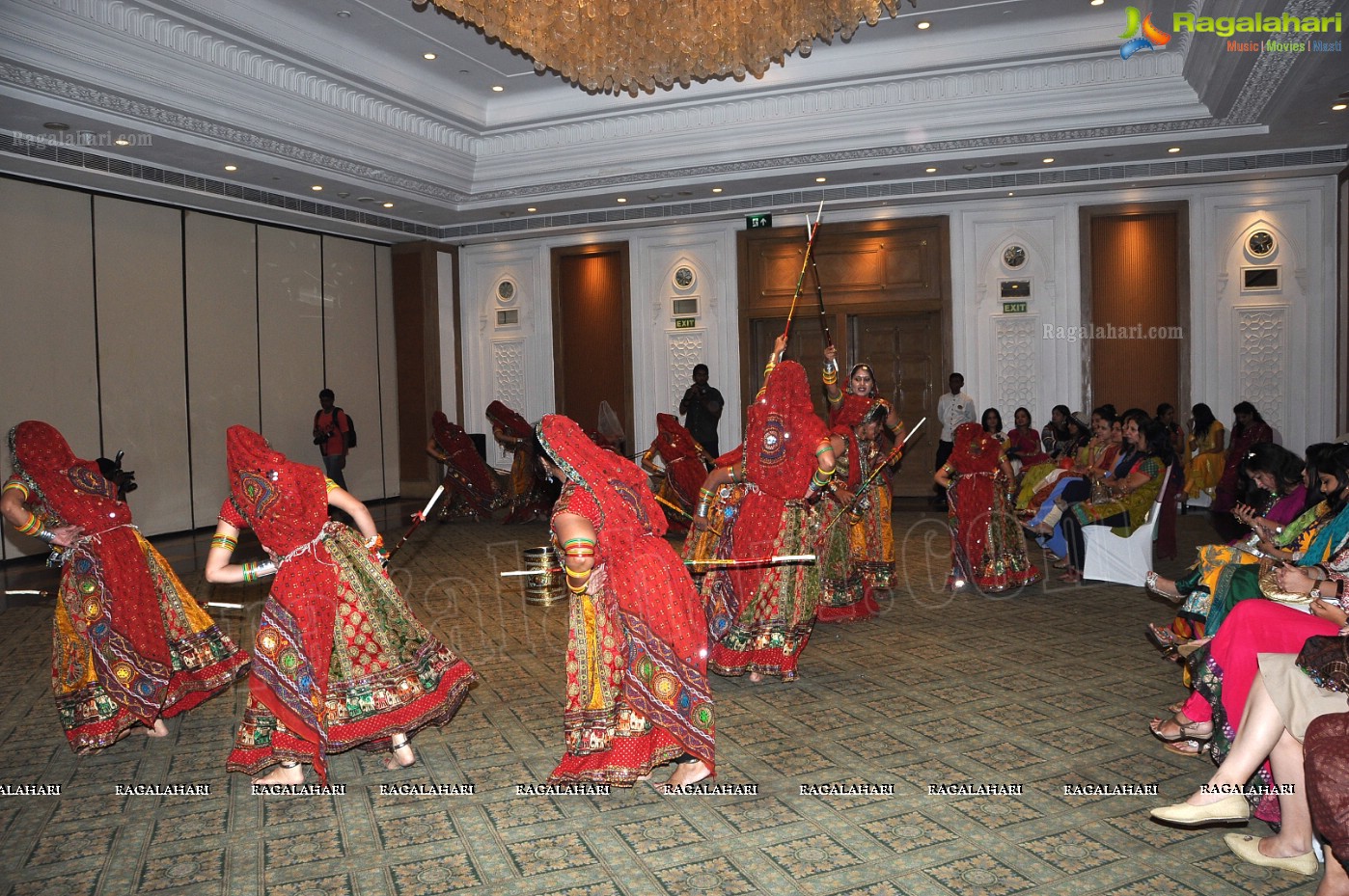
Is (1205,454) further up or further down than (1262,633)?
further up

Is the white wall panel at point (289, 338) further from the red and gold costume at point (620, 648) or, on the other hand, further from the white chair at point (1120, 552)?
the red and gold costume at point (620, 648)

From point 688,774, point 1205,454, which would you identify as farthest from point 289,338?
point 1205,454

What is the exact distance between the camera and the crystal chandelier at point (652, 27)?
4.79 metres

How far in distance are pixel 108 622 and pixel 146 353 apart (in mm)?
6112

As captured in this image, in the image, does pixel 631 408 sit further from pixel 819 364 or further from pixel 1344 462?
pixel 1344 462

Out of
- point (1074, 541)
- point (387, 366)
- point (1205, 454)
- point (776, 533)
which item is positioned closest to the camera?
point (776, 533)

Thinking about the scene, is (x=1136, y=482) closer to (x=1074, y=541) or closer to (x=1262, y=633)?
(x=1074, y=541)

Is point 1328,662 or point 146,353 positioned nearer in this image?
point 1328,662

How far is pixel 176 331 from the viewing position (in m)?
9.42

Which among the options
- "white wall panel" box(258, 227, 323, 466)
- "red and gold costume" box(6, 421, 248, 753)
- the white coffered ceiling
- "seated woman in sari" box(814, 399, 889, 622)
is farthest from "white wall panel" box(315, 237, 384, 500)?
"red and gold costume" box(6, 421, 248, 753)

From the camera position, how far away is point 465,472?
10102 millimetres

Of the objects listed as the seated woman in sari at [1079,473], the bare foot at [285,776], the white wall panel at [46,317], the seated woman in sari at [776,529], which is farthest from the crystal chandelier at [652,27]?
the white wall panel at [46,317]

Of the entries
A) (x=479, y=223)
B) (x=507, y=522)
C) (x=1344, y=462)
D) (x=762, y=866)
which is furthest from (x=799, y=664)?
(x=479, y=223)

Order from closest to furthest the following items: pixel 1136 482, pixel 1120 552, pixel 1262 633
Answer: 1. pixel 1262 633
2. pixel 1136 482
3. pixel 1120 552
